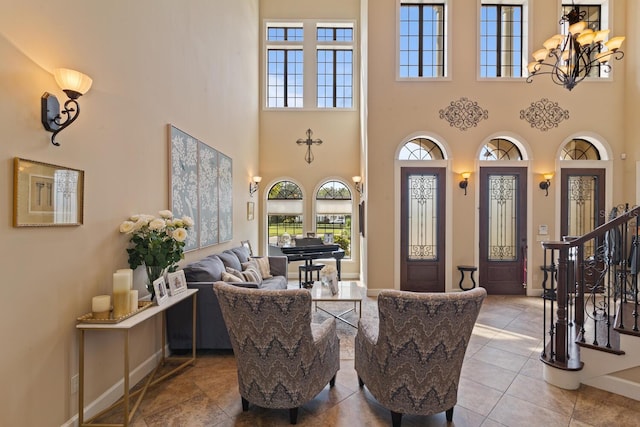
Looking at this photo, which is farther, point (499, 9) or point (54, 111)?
point (499, 9)

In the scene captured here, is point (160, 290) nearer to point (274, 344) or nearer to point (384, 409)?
point (274, 344)

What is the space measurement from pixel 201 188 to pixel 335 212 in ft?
13.1

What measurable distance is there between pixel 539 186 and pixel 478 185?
1.11 meters

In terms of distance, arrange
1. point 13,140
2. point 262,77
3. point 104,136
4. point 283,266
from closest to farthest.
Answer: point 13,140
point 104,136
point 283,266
point 262,77

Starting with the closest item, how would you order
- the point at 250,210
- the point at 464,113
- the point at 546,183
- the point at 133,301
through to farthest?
the point at 133,301, the point at 546,183, the point at 464,113, the point at 250,210

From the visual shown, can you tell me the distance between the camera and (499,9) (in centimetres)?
582

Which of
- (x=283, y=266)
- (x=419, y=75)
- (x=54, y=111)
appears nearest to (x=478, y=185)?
(x=419, y=75)

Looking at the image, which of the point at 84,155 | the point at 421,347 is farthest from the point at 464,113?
the point at 84,155

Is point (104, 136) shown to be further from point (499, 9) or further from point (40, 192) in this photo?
point (499, 9)

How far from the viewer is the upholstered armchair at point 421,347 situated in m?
1.86

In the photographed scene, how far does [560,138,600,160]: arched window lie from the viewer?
5.70 m

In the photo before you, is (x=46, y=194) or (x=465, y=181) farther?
(x=465, y=181)

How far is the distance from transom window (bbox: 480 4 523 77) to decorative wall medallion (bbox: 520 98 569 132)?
0.77 meters

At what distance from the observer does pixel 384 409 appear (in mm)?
2348
